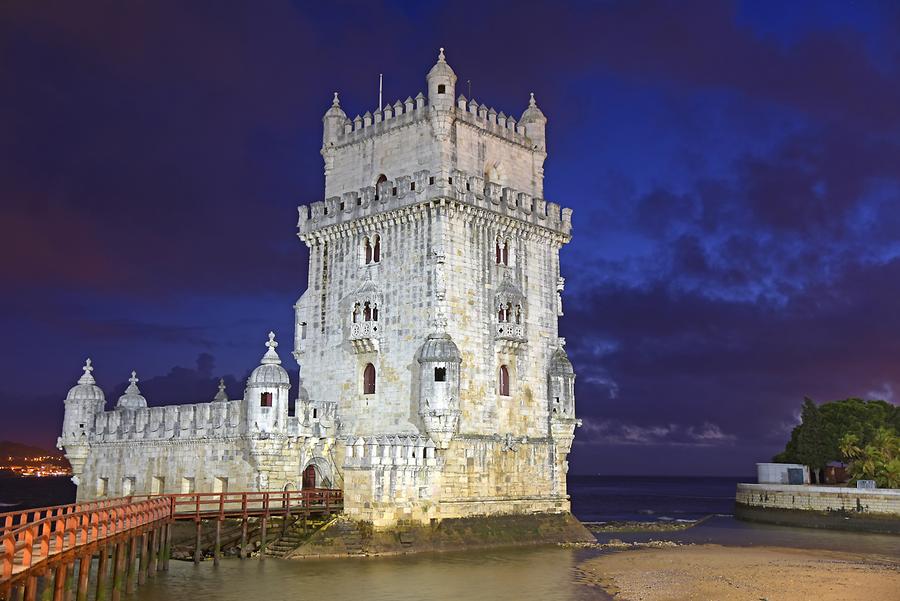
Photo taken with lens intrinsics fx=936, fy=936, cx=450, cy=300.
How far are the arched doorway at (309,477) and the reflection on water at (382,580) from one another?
8217mm

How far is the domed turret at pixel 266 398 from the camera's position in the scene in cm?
4572

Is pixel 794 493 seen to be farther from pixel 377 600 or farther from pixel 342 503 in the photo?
pixel 377 600

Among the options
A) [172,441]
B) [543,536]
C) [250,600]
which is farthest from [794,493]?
[250,600]

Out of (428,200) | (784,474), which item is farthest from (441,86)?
(784,474)

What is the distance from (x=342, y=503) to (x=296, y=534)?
2.97m

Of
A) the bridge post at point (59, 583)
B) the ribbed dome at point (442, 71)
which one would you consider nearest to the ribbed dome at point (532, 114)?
the ribbed dome at point (442, 71)

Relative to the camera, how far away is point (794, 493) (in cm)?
7919

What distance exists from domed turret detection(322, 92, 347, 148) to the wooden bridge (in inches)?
808

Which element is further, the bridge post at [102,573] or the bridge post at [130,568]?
the bridge post at [130,568]

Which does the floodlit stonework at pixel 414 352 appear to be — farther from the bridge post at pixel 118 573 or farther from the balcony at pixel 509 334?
the bridge post at pixel 118 573

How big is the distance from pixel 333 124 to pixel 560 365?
750 inches

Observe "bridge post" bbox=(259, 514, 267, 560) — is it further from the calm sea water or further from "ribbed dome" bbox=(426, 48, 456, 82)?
"ribbed dome" bbox=(426, 48, 456, 82)

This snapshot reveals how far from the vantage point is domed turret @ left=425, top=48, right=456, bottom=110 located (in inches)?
1934

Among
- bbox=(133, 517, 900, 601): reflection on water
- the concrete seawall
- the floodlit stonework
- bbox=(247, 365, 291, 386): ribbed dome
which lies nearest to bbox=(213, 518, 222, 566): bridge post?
bbox=(133, 517, 900, 601): reflection on water
